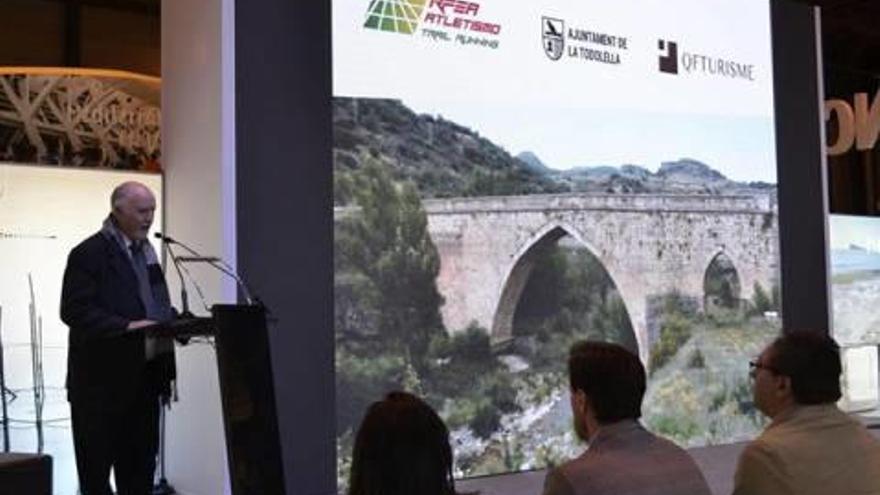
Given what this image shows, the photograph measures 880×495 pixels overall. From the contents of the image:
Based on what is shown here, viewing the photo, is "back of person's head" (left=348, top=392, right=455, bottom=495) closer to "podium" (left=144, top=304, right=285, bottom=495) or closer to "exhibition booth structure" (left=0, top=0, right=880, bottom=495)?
"podium" (left=144, top=304, right=285, bottom=495)

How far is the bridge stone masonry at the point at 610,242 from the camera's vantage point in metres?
5.00

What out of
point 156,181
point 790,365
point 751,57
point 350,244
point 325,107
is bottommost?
point 790,365

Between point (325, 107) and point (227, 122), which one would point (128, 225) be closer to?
point (227, 122)

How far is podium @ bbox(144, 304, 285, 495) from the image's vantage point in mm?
2801

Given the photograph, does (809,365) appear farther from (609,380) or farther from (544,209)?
(544,209)

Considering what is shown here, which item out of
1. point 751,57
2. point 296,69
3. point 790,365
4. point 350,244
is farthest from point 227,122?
point 751,57

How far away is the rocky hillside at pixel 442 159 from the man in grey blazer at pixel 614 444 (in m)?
2.82

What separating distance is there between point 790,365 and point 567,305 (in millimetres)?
3177

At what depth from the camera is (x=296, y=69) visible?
4.55 meters

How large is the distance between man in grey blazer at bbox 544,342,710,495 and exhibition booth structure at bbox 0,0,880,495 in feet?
6.97

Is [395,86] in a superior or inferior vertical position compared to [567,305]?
superior

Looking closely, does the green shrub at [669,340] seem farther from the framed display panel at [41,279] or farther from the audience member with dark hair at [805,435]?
the audience member with dark hair at [805,435]

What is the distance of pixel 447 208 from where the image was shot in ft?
16.4

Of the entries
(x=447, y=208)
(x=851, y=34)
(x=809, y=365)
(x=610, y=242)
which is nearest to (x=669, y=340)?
(x=610, y=242)
